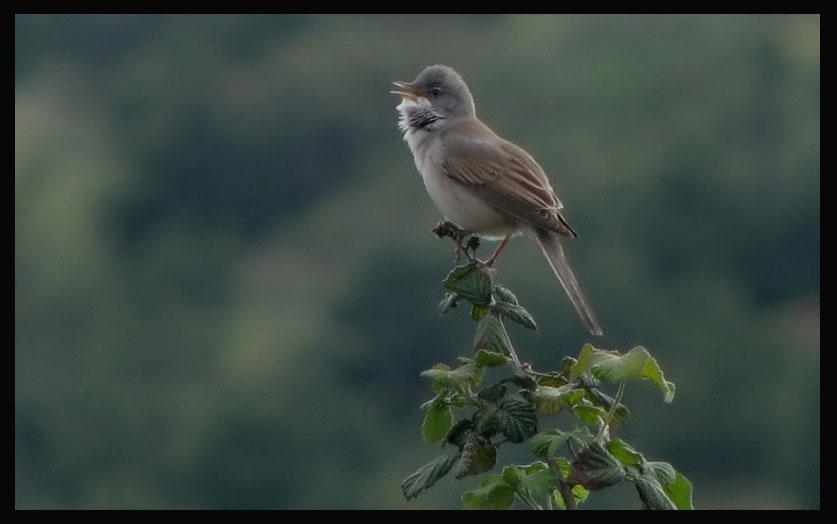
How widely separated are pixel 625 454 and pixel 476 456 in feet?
0.99

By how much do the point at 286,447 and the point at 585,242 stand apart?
30.2 feet

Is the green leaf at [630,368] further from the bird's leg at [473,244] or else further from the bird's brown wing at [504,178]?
the bird's brown wing at [504,178]

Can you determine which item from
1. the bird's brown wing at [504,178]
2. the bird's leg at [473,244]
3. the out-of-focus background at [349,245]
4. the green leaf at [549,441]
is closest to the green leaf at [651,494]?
the green leaf at [549,441]

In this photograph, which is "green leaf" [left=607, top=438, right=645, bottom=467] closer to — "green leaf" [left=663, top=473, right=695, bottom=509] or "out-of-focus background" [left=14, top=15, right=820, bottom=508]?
"green leaf" [left=663, top=473, right=695, bottom=509]

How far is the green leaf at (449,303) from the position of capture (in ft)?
13.5

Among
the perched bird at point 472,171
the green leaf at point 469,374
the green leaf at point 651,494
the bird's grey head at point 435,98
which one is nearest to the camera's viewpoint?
the green leaf at point 651,494

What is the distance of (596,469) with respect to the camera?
3723 mm

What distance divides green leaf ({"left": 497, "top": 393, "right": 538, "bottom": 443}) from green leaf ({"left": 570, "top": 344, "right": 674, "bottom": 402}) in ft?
0.53

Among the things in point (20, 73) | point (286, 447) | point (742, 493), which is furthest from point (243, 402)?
point (20, 73)

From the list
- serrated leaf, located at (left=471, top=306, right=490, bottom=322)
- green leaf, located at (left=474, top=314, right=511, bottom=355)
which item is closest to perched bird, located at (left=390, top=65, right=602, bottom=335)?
serrated leaf, located at (left=471, top=306, right=490, bottom=322)

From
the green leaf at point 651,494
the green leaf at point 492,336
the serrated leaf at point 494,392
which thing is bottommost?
the green leaf at point 651,494

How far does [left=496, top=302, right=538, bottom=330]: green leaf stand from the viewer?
158 inches

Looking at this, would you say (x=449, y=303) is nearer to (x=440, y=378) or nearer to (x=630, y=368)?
(x=440, y=378)

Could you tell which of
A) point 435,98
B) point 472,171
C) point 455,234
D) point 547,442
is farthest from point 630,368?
point 435,98
